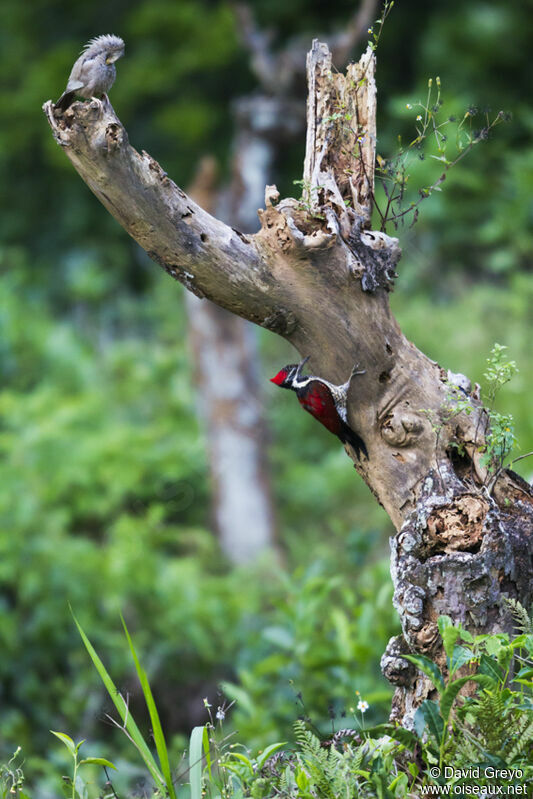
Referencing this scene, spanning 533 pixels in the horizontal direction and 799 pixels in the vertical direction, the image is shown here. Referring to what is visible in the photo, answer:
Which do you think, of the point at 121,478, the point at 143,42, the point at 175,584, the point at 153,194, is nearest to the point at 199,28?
the point at 143,42

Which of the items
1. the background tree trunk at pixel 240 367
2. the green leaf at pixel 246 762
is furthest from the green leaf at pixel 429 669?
the background tree trunk at pixel 240 367

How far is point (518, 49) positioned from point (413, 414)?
6851mm

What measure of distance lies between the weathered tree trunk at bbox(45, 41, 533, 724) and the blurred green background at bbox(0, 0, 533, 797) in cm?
56

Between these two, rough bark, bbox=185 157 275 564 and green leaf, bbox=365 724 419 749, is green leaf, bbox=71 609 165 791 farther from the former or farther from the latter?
rough bark, bbox=185 157 275 564

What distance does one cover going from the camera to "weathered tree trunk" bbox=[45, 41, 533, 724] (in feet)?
5.52

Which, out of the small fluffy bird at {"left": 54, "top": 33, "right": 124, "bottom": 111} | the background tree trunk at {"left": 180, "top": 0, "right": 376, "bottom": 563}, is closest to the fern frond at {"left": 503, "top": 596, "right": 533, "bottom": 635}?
the small fluffy bird at {"left": 54, "top": 33, "right": 124, "bottom": 111}

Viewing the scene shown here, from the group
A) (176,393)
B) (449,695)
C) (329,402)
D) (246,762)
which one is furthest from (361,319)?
(176,393)

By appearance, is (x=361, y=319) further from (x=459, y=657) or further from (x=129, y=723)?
(x=129, y=723)

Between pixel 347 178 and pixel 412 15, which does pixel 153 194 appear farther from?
pixel 412 15

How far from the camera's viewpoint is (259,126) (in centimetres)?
569

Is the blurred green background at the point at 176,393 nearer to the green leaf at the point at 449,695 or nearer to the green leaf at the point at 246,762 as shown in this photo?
the green leaf at the point at 246,762

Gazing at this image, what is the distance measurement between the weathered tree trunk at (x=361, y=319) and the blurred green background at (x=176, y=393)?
565 mm

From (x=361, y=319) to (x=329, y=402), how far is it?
0.65 ft

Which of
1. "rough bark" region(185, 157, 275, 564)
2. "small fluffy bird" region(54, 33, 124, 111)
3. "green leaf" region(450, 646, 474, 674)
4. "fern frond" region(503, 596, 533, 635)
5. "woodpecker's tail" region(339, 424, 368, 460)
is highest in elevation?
"rough bark" region(185, 157, 275, 564)
